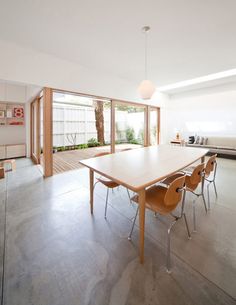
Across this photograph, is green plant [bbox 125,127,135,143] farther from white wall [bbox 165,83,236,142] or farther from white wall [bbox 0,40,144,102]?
white wall [bbox 0,40,144,102]

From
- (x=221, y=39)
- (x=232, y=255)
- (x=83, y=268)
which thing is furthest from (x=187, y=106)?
Answer: (x=83, y=268)

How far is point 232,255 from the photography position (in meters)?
1.37

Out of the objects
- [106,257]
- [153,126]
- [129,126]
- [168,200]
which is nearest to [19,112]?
[129,126]

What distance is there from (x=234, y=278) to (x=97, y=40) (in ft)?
11.7

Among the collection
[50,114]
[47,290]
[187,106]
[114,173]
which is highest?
[187,106]

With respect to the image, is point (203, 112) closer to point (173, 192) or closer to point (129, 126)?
point (129, 126)

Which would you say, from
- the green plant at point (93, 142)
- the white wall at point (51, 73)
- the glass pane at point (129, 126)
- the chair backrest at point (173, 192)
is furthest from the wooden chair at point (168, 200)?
the green plant at point (93, 142)

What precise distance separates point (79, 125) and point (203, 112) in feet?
18.7

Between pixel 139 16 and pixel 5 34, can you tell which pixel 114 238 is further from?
pixel 5 34

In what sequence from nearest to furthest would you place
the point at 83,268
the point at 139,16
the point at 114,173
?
the point at 83,268 → the point at 114,173 → the point at 139,16

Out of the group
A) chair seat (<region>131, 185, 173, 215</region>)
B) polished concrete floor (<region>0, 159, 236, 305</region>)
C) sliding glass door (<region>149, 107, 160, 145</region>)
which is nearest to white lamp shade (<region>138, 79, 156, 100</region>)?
chair seat (<region>131, 185, 173, 215</region>)

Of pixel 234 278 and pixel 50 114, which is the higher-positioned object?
pixel 50 114

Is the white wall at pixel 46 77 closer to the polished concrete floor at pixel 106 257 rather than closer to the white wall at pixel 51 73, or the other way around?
the white wall at pixel 51 73

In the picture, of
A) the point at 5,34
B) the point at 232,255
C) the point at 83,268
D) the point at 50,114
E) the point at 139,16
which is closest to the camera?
the point at 83,268
